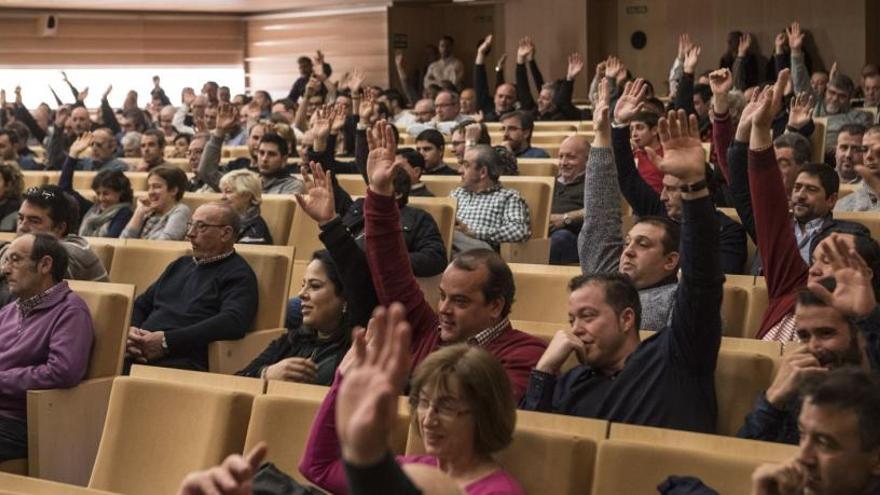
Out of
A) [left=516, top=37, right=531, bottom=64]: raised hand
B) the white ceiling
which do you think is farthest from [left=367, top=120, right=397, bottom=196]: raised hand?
the white ceiling

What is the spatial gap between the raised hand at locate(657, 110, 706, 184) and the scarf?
3.97 m

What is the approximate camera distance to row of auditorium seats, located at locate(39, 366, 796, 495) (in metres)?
2.51

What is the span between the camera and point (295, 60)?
17.9 meters

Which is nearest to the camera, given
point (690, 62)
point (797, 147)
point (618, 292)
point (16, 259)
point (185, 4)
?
point (618, 292)

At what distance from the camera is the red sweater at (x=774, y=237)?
12.7ft

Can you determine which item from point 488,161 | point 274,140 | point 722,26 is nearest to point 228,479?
point 488,161

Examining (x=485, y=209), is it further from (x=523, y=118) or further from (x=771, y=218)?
(x=771, y=218)

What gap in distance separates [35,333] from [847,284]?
100 inches

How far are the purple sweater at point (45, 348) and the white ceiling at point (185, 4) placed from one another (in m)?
11.8

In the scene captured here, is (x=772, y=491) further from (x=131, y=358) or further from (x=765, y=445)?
(x=131, y=358)

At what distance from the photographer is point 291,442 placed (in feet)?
10.1

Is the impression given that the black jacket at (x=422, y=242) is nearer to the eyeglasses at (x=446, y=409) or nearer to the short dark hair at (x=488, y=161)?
the short dark hair at (x=488, y=161)

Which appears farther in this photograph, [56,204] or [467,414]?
[56,204]

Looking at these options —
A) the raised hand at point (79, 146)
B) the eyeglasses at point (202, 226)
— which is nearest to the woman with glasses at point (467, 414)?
the eyeglasses at point (202, 226)
